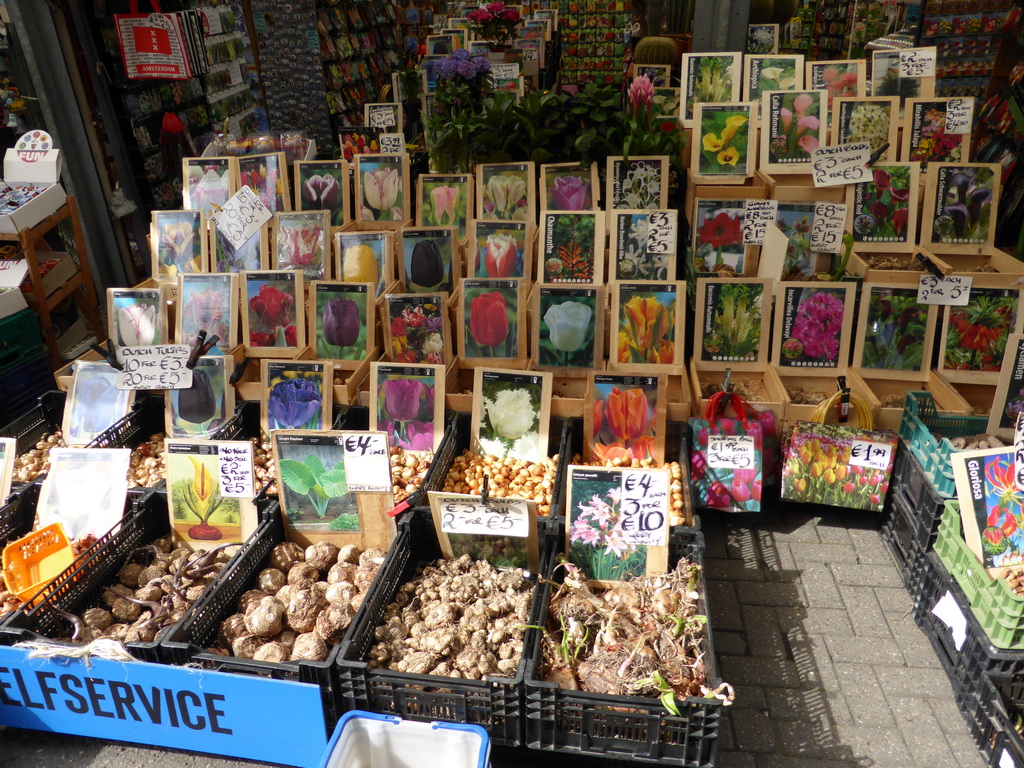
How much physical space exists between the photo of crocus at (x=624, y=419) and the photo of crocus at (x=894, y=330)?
118 centimetres

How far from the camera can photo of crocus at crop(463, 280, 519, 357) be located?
11.1 feet

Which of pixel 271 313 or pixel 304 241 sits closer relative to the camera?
pixel 271 313

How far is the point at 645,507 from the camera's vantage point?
238 cm

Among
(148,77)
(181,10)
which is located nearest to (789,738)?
(148,77)

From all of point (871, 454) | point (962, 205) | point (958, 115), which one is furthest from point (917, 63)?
point (871, 454)

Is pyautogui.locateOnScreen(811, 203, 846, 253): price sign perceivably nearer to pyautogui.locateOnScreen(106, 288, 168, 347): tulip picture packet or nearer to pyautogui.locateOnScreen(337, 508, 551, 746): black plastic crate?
pyautogui.locateOnScreen(337, 508, 551, 746): black plastic crate

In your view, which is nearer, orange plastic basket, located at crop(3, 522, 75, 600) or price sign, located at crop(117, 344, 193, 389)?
orange plastic basket, located at crop(3, 522, 75, 600)

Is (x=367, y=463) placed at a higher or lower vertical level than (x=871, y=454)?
higher

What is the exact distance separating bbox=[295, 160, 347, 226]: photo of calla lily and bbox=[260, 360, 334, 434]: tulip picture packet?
1545 mm

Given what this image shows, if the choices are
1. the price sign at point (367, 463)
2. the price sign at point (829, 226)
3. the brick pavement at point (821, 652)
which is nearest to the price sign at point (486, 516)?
the price sign at point (367, 463)

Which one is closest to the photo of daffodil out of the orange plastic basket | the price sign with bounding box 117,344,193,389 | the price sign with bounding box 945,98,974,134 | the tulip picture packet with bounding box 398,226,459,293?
the price sign with bounding box 945,98,974,134

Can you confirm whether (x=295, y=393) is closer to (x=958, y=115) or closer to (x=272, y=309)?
(x=272, y=309)

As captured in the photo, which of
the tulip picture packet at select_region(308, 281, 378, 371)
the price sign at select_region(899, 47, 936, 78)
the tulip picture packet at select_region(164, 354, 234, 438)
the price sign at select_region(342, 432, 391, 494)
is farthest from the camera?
the price sign at select_region(899, 47, 936, 78)

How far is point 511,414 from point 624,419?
466 mm
